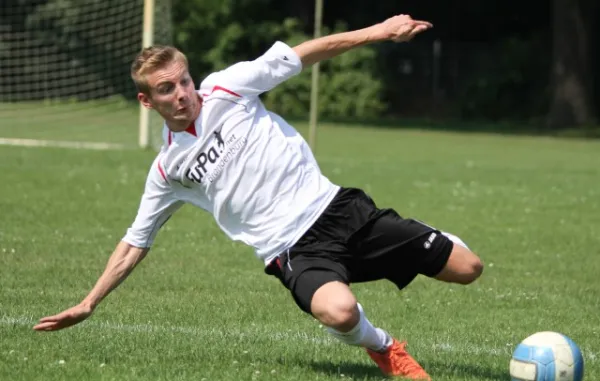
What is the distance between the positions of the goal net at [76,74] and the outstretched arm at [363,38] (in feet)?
66.1

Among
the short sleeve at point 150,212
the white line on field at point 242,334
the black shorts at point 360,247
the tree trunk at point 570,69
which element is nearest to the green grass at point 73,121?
the tree trunk at point 570,69

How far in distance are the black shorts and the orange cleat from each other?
1.32ft

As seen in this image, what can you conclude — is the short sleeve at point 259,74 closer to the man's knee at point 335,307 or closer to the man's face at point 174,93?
the man's face at point 174,93

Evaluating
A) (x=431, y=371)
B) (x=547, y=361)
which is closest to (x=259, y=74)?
(x=431, y=371)

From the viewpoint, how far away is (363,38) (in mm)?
6379

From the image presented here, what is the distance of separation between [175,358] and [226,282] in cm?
301

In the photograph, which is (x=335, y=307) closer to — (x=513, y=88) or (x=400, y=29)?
(x=400, y=29)

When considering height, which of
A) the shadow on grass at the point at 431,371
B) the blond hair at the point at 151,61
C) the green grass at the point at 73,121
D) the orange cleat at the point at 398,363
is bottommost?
the green grass at the point at 73,121

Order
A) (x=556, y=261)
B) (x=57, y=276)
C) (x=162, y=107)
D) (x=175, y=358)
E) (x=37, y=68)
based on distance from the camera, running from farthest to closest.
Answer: (x=37, y=68) → (x=556, y=261) → (x=57, y=276) → (x=175, y=358) → (x=162, y=107)

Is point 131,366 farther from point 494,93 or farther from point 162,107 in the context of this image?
point 494,93

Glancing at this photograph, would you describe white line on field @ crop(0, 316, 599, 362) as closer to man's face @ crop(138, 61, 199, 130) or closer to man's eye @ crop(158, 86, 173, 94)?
man's face @ crop(138, 61, 199, 130)

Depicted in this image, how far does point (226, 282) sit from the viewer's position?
32.1 feet

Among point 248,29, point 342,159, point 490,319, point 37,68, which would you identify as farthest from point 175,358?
point 248,29

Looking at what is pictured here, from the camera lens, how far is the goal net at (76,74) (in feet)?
96.8
